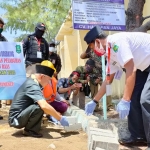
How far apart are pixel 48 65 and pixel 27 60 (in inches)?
82.9

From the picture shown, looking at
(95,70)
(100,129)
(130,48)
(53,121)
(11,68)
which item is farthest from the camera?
(95,70)

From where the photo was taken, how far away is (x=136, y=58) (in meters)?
2.78

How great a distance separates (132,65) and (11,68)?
2953 mm

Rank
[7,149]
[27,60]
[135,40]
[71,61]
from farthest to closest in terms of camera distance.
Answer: [71,61] < [27,60] < [7,149] < [135,40]

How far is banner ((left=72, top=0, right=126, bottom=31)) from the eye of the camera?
4.46 m

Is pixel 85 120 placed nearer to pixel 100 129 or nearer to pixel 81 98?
pixel 100 129

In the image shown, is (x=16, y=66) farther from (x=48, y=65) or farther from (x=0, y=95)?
(x=48, y=65)

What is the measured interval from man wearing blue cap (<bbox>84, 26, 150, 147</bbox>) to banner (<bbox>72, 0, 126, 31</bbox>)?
1.52 m

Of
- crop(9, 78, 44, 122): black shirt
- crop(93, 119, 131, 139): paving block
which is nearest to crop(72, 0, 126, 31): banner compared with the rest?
crop(9, 78, 44, 122): black shirt

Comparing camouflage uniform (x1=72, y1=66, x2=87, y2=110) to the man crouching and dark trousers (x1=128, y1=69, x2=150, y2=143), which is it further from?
dark trousers (x1=128, y1=69, x2=150, y2=143)

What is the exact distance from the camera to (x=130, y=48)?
2713 millimetres

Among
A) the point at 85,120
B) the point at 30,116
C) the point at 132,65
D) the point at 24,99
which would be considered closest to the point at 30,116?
the point at 30,116

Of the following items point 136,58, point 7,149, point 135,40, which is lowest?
point 7,149

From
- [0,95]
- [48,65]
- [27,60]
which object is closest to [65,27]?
[27,60]
